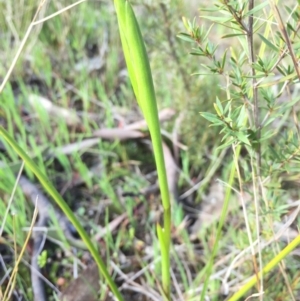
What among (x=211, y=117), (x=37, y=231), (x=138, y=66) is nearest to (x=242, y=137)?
(x=211, y=117)

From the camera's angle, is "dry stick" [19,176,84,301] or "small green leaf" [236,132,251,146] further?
"dry stick" [19,176,84,301]

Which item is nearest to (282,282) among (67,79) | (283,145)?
(283,145)

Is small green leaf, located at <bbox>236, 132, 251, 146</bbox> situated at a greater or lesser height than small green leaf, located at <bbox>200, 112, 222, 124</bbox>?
lesser

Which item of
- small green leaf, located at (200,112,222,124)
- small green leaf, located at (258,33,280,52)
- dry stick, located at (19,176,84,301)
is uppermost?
small green leaf, located at (258,33,280,52)

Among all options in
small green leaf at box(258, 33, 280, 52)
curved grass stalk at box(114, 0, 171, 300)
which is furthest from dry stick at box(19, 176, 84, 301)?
small green leaf at box(258, 33, 280, 52)

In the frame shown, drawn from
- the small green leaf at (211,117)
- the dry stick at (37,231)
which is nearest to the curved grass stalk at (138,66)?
the small green leaf at (211,117)

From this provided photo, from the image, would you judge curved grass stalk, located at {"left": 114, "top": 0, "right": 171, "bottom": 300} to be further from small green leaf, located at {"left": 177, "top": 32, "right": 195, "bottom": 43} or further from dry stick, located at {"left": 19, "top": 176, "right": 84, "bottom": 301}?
dry stick, located at {"left": 19, "top": 176, "right": 84, "bottom": 301}

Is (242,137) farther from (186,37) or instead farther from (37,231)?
(37,231)

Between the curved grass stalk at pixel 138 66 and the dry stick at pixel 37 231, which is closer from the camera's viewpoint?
the curved grass stalk at pixel 138 66

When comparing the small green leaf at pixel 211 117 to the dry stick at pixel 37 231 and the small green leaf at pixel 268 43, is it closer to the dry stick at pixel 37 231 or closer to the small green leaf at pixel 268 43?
the small green leaf at pixel 268 43

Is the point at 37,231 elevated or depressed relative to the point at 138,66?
depressed

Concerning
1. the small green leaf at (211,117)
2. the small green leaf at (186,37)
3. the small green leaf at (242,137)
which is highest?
the small green leaf at (186,37)
